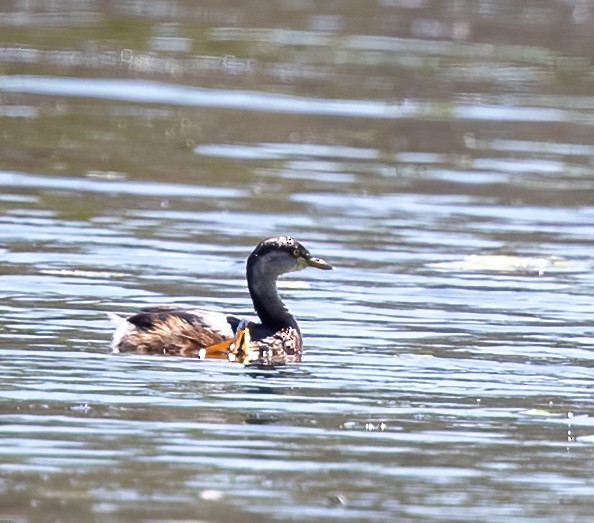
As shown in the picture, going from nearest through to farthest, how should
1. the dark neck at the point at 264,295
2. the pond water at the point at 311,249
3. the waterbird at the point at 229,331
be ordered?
the pond water at the point at 311,249
the waterbird at the point at 229,331
the dark neck at the point at 264,295

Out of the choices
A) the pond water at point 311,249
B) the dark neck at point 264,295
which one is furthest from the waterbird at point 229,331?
the pond water at point 311,249

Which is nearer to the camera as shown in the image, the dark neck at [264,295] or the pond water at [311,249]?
the pond water at [311,249]

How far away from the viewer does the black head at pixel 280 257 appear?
1519 centimetres

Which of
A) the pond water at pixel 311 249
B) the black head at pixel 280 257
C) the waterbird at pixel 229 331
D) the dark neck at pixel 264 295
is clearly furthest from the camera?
the black head at pixel 280 257

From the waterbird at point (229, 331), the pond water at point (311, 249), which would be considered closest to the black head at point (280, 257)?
the waterbird at point (229, 331)

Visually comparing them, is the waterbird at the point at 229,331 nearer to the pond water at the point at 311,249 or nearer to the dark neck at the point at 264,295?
the dark neck at the point at 264,295

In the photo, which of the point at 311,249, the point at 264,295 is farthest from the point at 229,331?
the point at 311,249

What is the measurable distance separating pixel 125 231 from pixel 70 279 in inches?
105

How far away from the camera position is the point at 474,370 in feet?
45.2

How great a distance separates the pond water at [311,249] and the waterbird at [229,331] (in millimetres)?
216

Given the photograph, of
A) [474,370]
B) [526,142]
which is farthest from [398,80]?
[474,370]

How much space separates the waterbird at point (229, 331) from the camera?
14.1 m

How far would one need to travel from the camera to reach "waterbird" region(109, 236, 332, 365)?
46.2ft

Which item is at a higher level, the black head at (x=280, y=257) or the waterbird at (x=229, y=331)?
the black head at (x=280, y=257)
